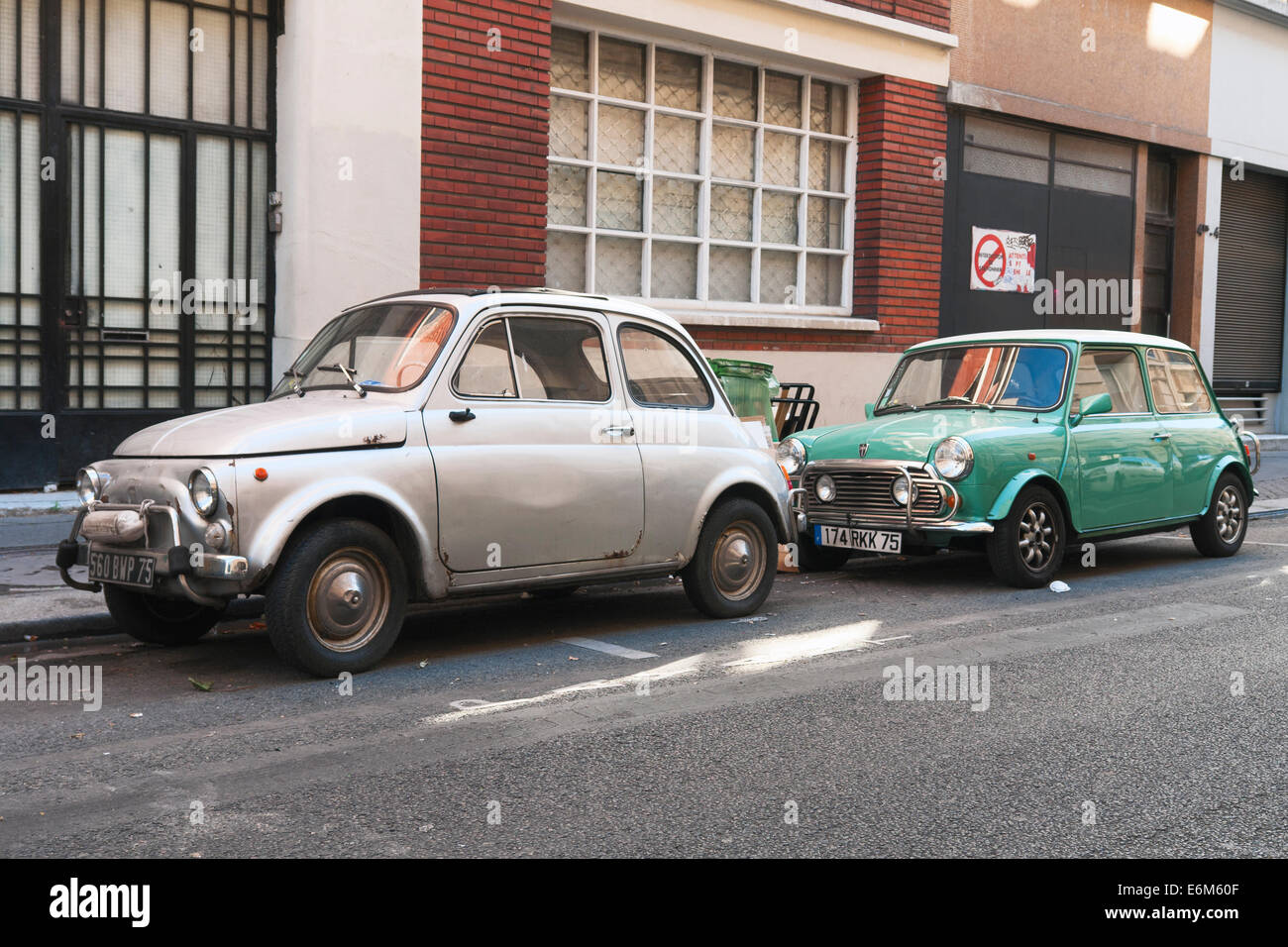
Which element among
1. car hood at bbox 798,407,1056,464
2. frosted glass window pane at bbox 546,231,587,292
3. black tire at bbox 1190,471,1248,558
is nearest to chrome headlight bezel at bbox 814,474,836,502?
car hood at bbox 798,407,1056,464

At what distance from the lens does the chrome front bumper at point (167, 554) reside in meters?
5.82

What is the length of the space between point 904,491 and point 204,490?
4.70 meters

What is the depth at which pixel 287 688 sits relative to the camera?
6055 millimetres

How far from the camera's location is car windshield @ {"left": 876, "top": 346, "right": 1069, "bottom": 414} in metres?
9.69

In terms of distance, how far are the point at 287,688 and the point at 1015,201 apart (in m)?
13.7

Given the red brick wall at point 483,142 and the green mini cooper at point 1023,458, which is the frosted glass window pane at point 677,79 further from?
the green mini cooper at point 1023,458

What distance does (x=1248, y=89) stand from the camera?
68.6 ft

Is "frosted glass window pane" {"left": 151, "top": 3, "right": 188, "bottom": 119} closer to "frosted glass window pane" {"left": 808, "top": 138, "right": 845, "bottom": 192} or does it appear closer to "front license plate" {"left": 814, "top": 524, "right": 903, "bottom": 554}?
"front license plate" {"left": 814, "top": 524, "right": 903, "bottom": 554}

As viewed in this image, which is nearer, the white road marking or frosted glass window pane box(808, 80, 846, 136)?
the white road marking

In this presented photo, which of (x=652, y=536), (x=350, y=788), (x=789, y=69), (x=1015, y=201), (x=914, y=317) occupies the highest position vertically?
(x=789, y=69)

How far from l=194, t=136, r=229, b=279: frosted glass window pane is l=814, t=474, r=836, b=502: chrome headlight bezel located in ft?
17.0

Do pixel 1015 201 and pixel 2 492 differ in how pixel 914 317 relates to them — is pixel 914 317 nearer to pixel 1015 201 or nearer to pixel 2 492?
pixel 1015 201

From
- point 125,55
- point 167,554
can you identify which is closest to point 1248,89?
point 125,55
